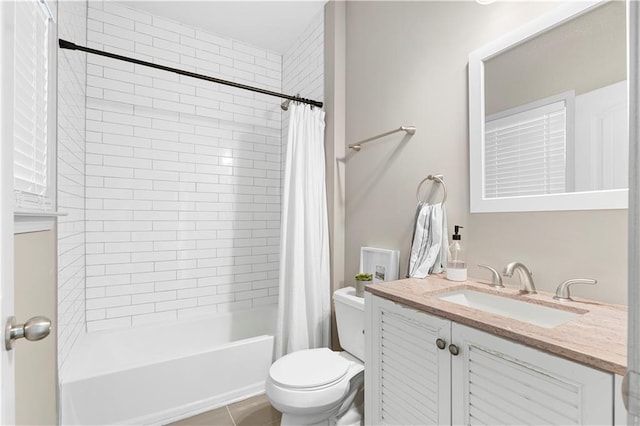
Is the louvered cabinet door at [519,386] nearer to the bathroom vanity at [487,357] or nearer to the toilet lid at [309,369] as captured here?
the bathroom vanity at [487,357]

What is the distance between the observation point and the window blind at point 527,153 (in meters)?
1.15

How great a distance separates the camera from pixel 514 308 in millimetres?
1142

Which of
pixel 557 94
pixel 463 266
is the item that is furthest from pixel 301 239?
pixel 557 94

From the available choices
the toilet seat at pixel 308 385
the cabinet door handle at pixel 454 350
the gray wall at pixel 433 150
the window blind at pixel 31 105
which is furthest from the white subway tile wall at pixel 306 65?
the cabinet door handle at pixel 454 350

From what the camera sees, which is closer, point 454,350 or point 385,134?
point 454,350

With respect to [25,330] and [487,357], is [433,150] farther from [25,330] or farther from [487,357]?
[25,330]

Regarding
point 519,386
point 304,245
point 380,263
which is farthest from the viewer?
point 304,245

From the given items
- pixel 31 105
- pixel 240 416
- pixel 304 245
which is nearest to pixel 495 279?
pixel 304 245

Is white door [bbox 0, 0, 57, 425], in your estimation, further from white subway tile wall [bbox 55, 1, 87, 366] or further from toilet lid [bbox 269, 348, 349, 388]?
toilet lid [bbox 269, 348, 349, 388]

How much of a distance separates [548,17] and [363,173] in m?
1.17

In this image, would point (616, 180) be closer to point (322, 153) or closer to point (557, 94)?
point (557, 94)

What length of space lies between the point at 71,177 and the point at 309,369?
69.2 inches

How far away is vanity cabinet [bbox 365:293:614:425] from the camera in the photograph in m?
0.69

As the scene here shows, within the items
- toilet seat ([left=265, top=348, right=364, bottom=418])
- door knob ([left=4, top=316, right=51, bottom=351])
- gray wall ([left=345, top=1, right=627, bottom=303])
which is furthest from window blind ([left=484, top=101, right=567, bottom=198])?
door knob ([left=4, top=316, right=51, bottom=351])
